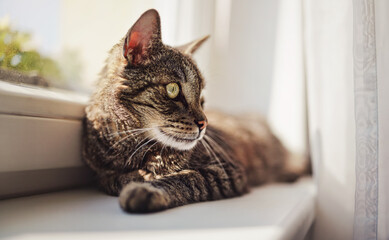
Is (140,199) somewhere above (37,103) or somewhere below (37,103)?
below

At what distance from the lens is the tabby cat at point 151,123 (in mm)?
760

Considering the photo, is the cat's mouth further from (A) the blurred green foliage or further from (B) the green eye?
(A) the blurred green foliage

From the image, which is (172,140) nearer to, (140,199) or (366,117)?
(140,199)

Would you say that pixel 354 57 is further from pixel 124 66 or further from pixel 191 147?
pixel 124 66

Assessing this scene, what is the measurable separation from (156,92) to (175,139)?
0.14m

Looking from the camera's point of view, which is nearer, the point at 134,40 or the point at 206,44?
the point at 134,40

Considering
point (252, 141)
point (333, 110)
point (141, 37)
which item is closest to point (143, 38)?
point (141, 37)

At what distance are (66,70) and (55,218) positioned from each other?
540mm

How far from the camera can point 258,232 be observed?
1.98 feet

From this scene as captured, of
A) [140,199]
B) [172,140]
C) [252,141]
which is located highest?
[172,140]

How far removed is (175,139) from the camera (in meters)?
0.78

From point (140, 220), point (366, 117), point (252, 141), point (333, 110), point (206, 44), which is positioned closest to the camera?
point (140, 220)

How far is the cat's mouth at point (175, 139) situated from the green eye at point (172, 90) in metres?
0.10

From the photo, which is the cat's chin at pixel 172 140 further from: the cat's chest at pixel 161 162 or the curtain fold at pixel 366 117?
the curtain fold at pixel 366 117
